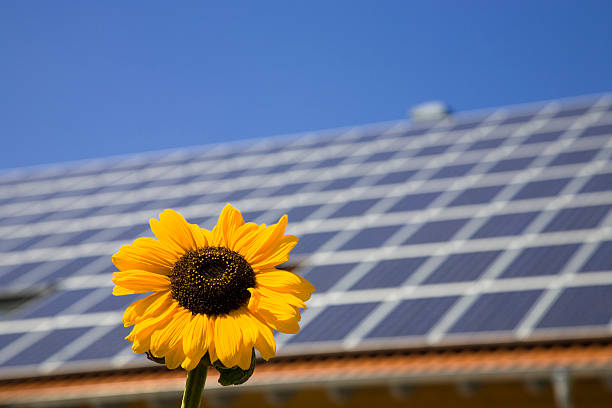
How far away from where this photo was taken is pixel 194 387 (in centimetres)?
144

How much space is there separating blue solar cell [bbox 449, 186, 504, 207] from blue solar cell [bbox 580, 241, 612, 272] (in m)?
2.94

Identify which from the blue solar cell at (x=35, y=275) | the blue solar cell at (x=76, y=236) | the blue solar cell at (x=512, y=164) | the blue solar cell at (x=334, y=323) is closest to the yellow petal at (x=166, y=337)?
the blue solar cell at (x=334, y=323)

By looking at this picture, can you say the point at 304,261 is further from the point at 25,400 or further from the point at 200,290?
the point at 200,290

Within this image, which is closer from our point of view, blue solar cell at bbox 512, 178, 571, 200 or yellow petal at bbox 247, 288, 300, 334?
yellow petal at bbox 247, 288, 300, 334

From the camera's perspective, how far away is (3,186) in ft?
79.9

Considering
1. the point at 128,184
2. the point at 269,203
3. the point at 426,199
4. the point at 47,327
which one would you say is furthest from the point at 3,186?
the point at 426,199

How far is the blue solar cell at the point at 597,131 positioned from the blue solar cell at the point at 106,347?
10110 mm

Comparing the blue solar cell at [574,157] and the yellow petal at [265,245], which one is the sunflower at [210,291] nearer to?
the yellow petal at [265,245]

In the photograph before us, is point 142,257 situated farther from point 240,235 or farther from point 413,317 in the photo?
point 413,317

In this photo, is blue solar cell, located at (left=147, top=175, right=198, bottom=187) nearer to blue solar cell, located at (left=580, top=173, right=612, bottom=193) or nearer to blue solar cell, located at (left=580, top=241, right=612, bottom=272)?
blue solar cell, located at (left=580, top=173, right=612, bottom=193)

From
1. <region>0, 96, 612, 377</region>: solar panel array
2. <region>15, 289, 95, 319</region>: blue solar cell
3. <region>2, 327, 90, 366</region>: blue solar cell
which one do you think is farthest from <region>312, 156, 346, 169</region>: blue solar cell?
<region>2, 327, 90, 366</region>: blue solar cell

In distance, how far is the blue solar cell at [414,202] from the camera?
556 inches

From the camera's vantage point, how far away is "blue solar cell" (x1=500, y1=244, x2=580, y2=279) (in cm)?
1084

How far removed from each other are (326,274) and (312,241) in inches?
59.7
